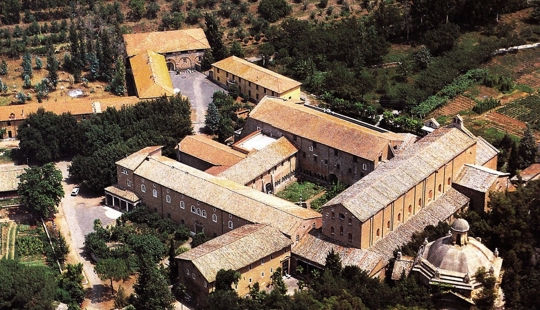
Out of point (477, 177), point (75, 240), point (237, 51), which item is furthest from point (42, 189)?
point (477, 177)

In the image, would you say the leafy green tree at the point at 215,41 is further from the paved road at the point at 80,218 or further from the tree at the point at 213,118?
the paved road at the point at 80,218

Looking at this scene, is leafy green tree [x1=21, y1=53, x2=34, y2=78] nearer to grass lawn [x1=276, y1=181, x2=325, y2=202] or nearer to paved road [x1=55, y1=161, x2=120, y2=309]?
paved road [x1=55, y1=161, x2=120, y2=309]

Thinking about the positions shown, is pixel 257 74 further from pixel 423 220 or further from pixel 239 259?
pixel 239 259

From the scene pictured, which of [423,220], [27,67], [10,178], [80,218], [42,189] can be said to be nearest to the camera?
[423,220]

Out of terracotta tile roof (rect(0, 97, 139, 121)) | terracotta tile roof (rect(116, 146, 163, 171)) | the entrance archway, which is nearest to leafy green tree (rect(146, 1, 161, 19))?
terracotta tile roof (rect(0, 97, 139, 121))

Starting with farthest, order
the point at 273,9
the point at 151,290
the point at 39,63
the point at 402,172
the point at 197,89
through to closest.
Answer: the point at 273,9 < the point at 39,63 < the point at 197,89 < the point at 402,172 < the point at 151,290

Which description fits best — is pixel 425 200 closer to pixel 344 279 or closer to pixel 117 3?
pixel 344 279
